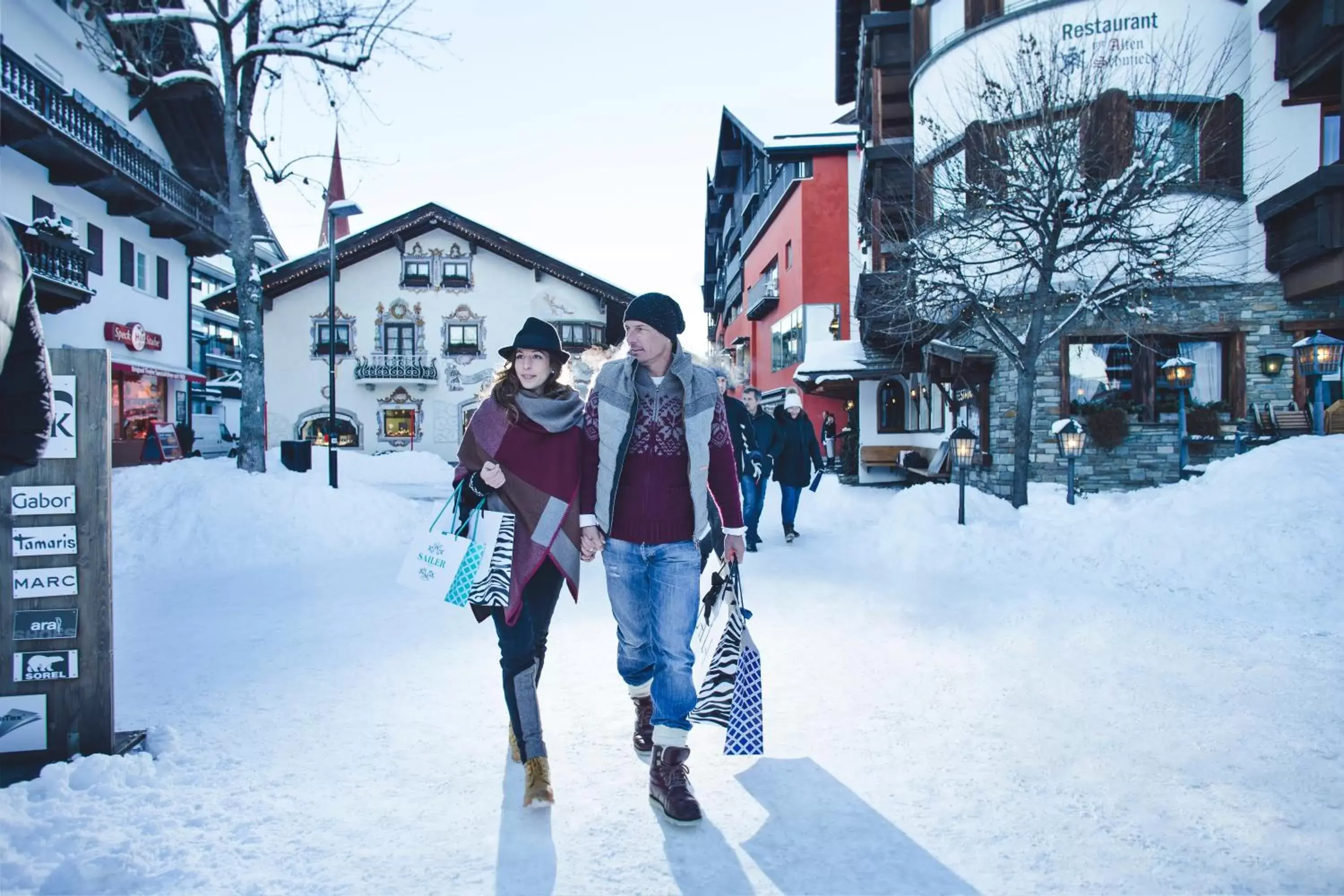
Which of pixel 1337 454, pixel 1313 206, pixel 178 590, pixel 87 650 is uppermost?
pixel 1313 206

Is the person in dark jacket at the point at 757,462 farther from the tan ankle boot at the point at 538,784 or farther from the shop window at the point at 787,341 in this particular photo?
the shop window at the point at 787,341

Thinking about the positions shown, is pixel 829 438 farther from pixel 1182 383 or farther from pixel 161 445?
pixel 161 445

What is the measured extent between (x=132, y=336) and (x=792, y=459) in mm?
20218

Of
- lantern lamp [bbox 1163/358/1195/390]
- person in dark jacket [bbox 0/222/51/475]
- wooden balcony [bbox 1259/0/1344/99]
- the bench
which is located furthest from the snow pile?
person in dark jacket [bbox 0/222/51/475]

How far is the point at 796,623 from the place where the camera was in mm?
6223

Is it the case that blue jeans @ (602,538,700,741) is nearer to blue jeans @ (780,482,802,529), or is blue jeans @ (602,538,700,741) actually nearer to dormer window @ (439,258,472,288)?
blue jeans @ (780,482,802,529)

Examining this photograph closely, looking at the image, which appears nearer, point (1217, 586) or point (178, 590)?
point (1217, 586)

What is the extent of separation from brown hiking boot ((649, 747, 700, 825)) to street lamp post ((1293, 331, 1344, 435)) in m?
13.8

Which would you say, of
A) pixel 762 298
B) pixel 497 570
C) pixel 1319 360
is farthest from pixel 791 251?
pixel 497 570

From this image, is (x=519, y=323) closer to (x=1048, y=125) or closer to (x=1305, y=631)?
(x=1048, y=125)

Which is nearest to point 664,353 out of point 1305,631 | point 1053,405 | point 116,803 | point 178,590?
point 116,803

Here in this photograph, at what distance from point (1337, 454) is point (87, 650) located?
37.7 ft

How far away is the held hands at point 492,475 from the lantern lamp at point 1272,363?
51.9 ft

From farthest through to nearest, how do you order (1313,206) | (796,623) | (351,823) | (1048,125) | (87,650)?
(1313,206) < (1048,125) < (796,623) < (87,650) < (351,823)
